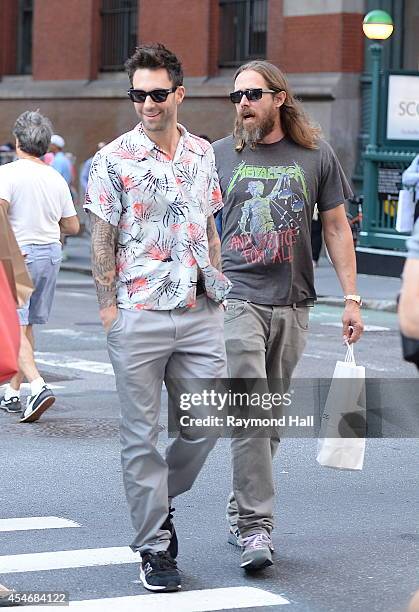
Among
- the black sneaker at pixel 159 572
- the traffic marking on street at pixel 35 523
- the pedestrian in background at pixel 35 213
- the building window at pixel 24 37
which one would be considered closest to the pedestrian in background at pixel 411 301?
the black sneaker at pixel 159 572

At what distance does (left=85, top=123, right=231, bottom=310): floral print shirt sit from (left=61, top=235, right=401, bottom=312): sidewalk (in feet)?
43.2

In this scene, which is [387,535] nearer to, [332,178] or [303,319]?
[303,319]

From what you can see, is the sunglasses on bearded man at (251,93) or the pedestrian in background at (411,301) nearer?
the pedestrian in background at (411,301)

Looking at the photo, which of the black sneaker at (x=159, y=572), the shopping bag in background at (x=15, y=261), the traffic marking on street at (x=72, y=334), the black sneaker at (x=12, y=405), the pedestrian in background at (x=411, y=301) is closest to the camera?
the pedestrian in background at (x=411, y=301)

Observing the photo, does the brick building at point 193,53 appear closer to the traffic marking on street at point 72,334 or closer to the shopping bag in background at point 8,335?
the traffic marking on street at point 72,334

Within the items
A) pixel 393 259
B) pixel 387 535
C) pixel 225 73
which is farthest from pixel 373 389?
pixel 225 73

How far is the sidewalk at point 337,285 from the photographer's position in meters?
19.4

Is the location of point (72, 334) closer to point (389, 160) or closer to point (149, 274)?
point (389, 160)

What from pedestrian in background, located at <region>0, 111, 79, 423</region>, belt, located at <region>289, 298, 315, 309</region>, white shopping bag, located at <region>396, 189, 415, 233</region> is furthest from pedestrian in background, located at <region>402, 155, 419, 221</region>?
belt, located at <region>289, 298, 315, 309</region>

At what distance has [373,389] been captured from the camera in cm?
1184

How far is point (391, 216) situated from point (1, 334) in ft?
55.4

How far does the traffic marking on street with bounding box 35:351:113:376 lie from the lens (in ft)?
41.0

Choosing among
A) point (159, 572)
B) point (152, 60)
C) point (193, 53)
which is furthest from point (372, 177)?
point (159, 572)

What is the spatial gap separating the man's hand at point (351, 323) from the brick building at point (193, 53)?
66.3 feet
